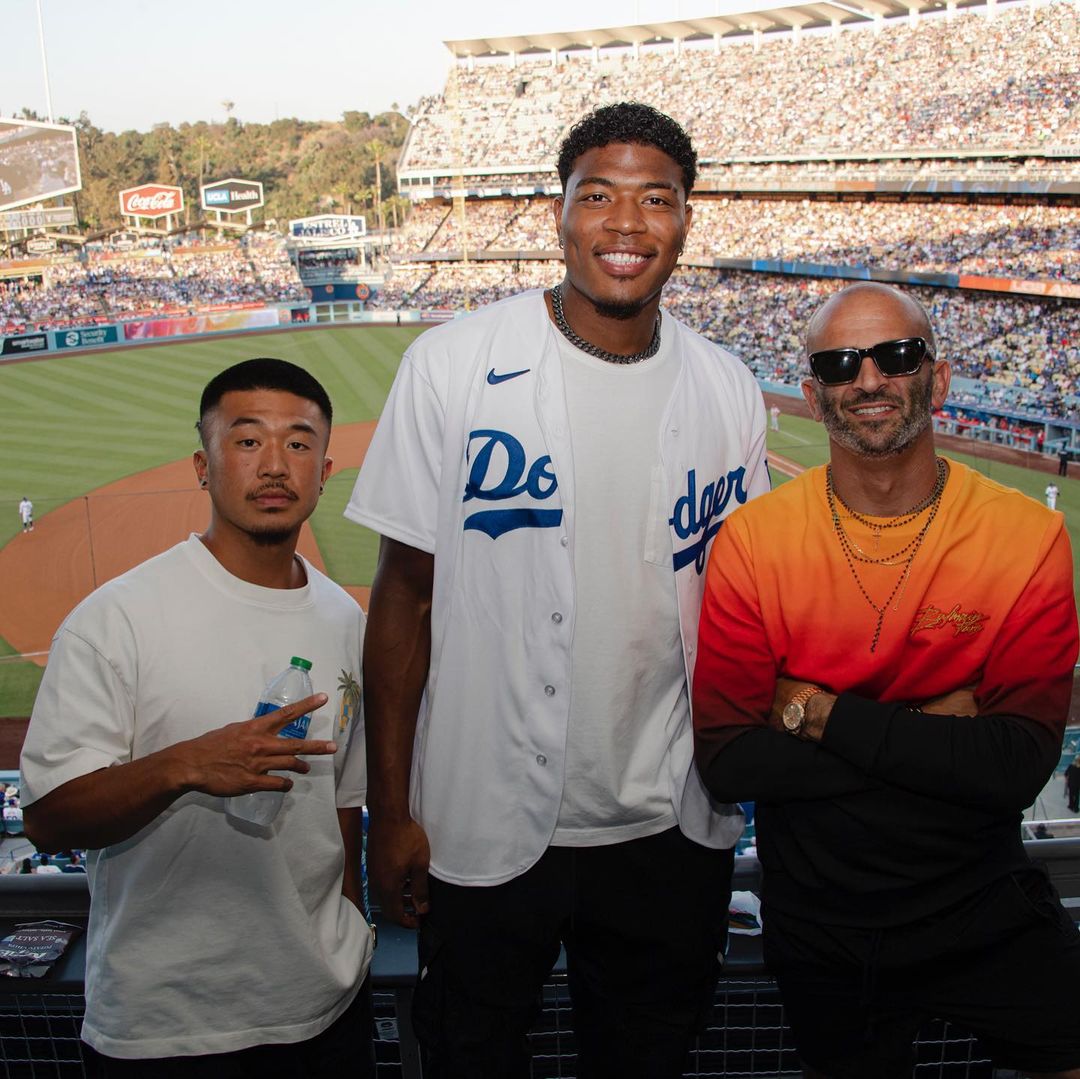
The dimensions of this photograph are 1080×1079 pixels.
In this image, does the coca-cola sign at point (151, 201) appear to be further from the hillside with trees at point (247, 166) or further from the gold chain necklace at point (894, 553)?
the gold chain necklace at point (894, 553)

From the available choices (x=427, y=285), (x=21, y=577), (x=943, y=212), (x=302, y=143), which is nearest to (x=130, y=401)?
(x=21, y=577)

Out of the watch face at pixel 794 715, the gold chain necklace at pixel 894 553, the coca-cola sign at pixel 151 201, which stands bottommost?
the watch face at pixel 794 715

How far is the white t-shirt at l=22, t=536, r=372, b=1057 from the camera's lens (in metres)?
2.19

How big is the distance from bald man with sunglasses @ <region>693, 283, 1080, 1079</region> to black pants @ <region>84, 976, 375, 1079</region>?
3.38ft

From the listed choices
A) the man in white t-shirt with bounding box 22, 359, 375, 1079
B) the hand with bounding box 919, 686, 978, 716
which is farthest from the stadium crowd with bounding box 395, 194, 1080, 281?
the man in white t-shirt with bounding box 22, 359, 375, 1079

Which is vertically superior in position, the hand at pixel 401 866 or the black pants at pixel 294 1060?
the hand at pixel 401 866

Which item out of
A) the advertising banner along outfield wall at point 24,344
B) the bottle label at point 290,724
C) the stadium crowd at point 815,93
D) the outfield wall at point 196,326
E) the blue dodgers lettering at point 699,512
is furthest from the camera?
the stadium crowd at point 815,93

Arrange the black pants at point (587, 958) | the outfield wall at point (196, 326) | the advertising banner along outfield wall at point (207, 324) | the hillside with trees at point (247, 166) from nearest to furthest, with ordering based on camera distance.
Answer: the black pants at point (587, 958) < the outfield wall at point (196, 326) < the advertising banner along outfield wall at point (207, 324) < the hillside with trees at point (247, 166)

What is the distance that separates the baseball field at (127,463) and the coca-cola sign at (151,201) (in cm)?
2923

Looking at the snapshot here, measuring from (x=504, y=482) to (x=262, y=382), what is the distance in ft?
2.30

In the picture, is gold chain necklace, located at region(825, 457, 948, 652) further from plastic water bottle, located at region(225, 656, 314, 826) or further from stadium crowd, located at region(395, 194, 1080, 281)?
stadium crowd, located at region(395, 194, 1080, 281)

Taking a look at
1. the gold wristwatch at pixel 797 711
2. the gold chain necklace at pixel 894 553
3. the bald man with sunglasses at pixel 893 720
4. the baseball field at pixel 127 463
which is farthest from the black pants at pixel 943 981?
the baseball field at pixel 127 463

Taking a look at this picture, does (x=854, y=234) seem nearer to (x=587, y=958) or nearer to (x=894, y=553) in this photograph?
(x=894, y=553)

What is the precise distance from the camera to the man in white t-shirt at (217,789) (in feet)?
6.98
